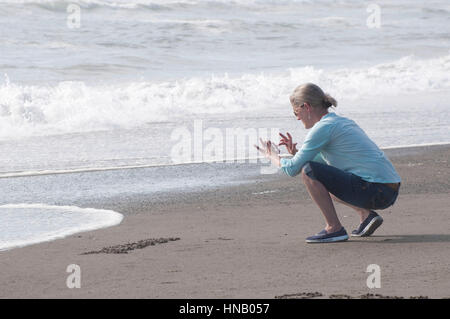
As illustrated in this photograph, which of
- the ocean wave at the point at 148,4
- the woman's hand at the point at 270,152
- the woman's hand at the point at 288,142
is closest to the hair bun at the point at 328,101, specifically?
the woman's hand at the point at 288,142

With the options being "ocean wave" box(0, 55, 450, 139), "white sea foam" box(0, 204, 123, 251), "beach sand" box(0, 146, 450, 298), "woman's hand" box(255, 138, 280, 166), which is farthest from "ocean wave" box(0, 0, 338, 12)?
"woman's hand" box(255, 138, 280, 166)

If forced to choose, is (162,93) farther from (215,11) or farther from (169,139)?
(215,11)

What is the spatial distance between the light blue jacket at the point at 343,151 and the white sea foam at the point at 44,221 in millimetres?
1937

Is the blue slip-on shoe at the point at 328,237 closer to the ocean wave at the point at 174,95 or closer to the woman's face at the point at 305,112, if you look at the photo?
the woman's face at the point at 305,112

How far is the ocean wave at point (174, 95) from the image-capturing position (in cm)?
1369

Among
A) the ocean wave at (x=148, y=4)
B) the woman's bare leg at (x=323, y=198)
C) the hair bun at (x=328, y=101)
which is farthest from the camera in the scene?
the ocean wave at (x=148, y=4)

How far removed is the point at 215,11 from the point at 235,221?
30295mm

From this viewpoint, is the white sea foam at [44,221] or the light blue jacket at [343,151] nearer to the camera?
the light blue jacket at [343,151]

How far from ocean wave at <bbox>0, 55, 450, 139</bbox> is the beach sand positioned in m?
6.08

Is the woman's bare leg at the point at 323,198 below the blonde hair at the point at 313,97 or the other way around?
below

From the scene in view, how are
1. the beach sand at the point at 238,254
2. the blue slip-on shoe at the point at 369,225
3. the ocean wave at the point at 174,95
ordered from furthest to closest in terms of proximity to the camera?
the ocean wave at the point at 174,95 → the blue slip-on shoe at the point at 369,225 → the beach sand at the point at 238,254

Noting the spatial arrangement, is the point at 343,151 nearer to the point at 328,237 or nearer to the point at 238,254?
the point at 328,237

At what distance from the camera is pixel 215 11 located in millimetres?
36188

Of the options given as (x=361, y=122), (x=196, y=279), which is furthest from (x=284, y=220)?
(x=361, y=122)
